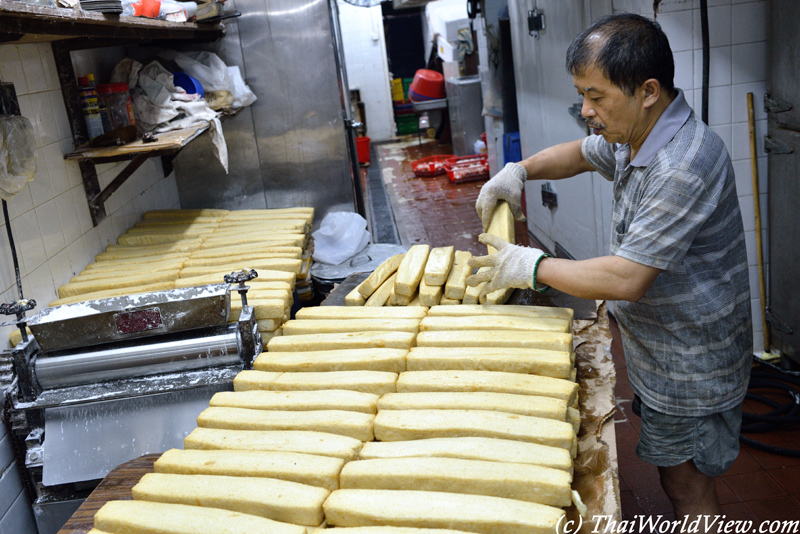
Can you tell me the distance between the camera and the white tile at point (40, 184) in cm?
326

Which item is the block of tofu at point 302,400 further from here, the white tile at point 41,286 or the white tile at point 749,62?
the white tile at point 749,62

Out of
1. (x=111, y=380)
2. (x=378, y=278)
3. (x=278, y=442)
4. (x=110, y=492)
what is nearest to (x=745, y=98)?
(x=378, y=278)

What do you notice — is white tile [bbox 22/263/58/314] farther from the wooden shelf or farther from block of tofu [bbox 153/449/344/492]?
block of tofu [bbox 153/449/344/492]

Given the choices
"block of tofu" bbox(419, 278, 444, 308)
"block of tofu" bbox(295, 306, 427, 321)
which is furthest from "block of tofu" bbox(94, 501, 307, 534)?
"block of tofu" bbox(419, 278, 444, 308)

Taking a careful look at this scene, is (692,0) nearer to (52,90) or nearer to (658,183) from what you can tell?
(658,183)

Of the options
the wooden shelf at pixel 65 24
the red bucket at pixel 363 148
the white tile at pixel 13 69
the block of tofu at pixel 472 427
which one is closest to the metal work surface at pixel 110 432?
the block of tofu at pixel 472 427

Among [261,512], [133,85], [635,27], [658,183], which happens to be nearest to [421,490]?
[261,512]

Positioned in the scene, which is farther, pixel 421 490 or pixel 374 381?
pixel 374 381

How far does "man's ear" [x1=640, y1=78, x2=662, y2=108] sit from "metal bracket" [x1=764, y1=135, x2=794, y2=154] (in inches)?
85.6

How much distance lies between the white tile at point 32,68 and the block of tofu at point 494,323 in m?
2.56

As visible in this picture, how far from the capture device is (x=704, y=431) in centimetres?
229

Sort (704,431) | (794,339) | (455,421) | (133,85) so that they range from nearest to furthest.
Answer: (455,421) < (704,431) < (794,339) < (133,85)

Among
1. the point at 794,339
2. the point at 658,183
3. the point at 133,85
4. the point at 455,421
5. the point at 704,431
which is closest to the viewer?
the point at 455,421

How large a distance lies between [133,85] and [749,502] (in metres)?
4.48
